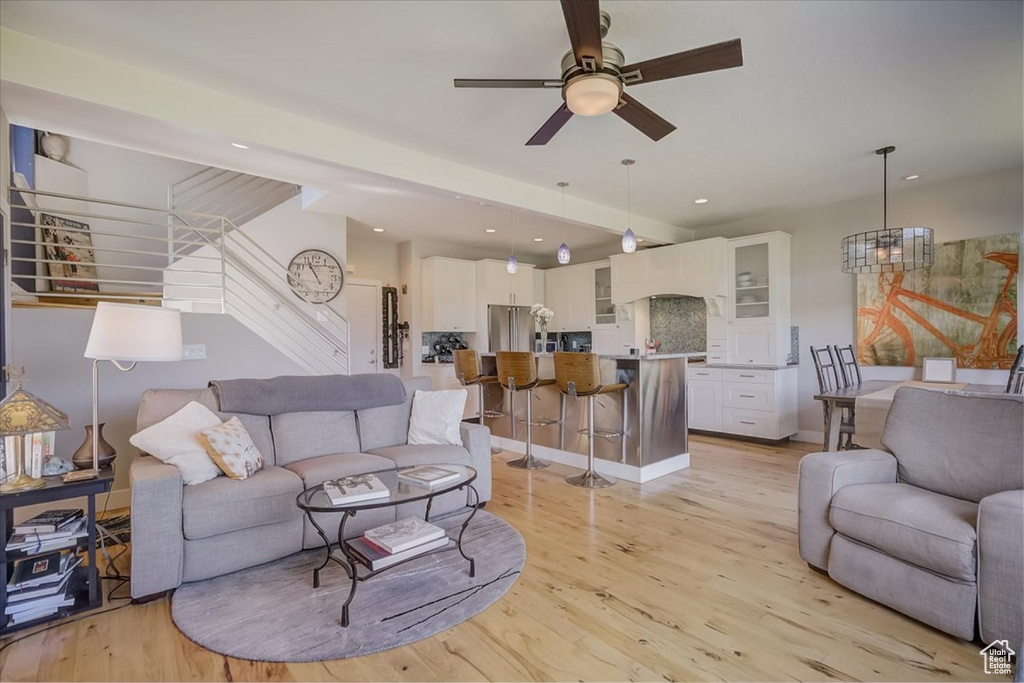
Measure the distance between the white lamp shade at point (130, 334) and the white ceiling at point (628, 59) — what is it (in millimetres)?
1379

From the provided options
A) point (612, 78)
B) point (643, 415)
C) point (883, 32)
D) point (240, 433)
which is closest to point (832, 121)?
point (883, 32)

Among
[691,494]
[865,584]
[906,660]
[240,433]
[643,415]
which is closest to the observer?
[906,660]

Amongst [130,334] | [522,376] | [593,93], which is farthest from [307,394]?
[593,93]

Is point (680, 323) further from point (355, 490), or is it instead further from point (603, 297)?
point (355, 490)

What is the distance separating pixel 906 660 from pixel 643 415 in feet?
7.77

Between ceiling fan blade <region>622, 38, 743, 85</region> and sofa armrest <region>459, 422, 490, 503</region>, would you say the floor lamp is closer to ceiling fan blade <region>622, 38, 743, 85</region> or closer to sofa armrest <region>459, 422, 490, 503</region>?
sofa armrest <region>459, 422, 490, 503</region>

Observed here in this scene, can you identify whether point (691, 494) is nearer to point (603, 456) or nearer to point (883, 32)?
point (603, 456)

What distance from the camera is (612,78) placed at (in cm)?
218

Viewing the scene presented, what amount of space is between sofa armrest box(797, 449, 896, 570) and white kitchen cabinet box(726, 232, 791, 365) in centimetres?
315

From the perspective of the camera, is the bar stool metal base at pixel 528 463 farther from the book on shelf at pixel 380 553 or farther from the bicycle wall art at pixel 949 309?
the bicycle wall art at pixel 949 309

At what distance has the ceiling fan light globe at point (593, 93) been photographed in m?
2.19

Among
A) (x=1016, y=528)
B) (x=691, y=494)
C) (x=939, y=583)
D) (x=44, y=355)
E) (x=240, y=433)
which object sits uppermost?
(x=44, y=355)

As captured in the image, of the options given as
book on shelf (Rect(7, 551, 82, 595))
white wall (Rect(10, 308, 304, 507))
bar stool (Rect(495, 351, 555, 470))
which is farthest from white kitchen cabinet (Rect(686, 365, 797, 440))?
book on shelf (Rect(7, 551, 82, 595))

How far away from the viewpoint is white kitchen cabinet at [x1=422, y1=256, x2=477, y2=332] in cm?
665
